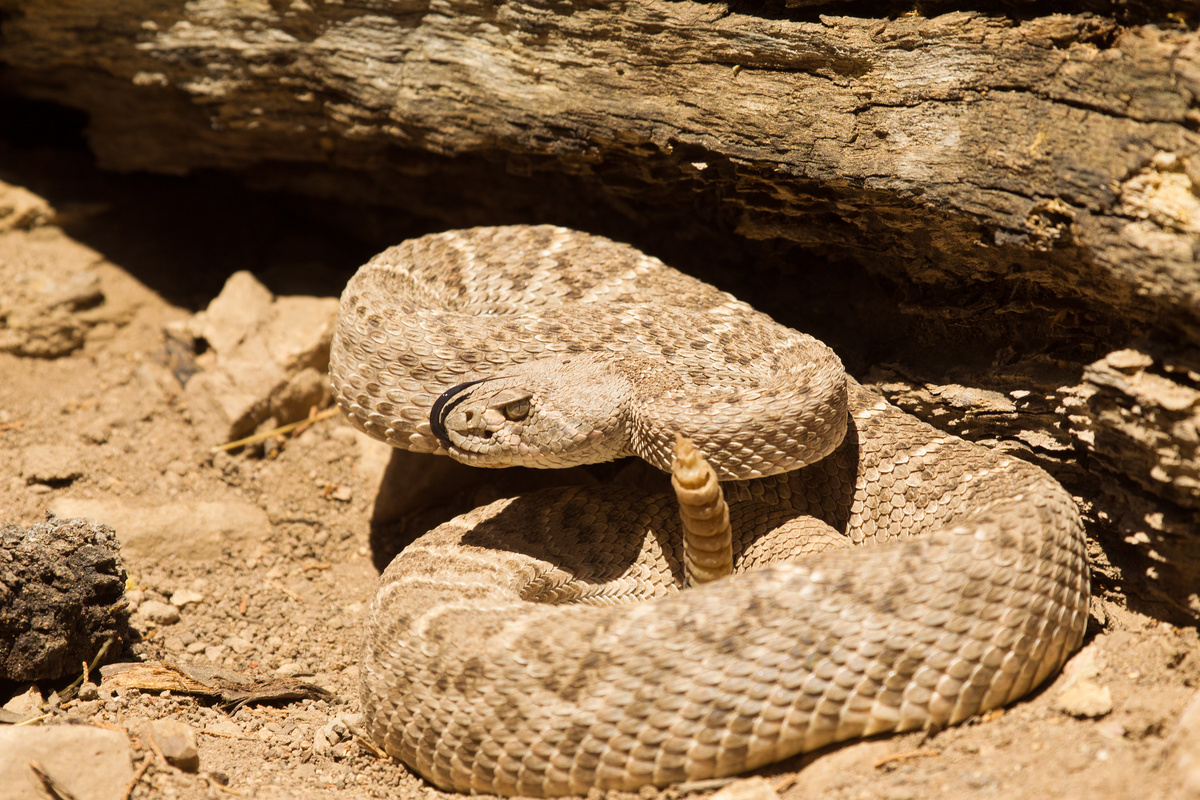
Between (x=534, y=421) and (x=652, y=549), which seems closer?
(x=534, y=421)

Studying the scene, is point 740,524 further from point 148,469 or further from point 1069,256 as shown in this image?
point 148,469

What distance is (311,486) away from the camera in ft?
19.9

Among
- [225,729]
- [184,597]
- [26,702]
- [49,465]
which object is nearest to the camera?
[26,702]

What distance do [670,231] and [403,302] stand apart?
1.92m

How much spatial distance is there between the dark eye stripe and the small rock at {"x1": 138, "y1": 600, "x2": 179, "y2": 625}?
180 centimetres

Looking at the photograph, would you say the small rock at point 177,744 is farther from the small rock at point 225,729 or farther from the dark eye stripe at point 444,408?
the dark eye stripe at point 444,408

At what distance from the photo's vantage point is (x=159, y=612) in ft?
15.8

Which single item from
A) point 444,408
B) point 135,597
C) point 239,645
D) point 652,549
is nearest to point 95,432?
point 135,597

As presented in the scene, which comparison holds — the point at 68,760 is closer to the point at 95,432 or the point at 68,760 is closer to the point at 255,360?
the point at 95,432

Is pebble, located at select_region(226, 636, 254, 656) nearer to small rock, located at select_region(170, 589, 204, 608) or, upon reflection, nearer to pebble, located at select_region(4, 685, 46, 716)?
small rock, located at select_region(170, 589, 204, 608)

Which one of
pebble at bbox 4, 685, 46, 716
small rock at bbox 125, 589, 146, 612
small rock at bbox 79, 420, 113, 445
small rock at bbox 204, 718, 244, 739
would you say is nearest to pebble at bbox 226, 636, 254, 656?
small rock at bbox 125, 589, 146, 612

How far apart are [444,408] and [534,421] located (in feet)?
1.54

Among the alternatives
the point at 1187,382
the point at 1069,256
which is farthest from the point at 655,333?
the point at 1187,382

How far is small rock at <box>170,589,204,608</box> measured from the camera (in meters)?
4.96
